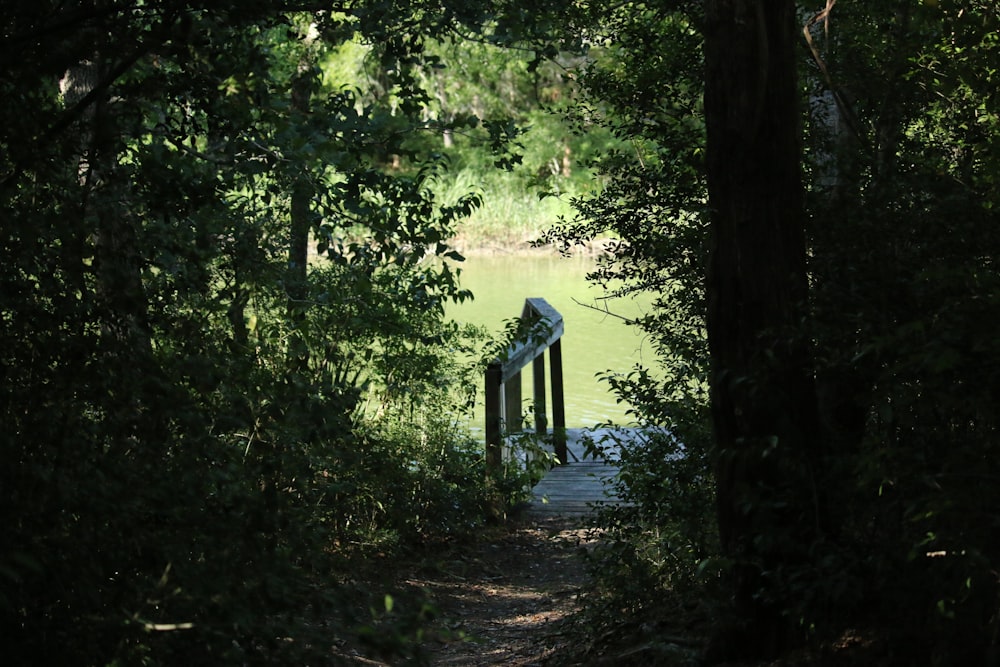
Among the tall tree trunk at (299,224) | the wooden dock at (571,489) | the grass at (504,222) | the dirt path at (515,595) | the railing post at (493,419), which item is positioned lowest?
the dirt path at (515,595)

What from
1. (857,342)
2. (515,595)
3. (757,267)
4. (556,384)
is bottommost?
(515,595)

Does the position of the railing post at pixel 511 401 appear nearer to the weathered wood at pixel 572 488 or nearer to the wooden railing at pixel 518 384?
the wooden railing at pixel 518 384

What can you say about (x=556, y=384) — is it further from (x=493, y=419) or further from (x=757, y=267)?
(x=757, y=267)

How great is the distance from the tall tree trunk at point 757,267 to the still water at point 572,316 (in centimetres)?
532

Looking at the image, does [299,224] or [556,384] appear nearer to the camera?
[299,224]

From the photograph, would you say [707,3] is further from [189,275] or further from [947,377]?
[189,275]

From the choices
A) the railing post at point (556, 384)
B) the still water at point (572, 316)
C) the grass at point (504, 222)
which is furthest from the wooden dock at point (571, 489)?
the grass at point (504, 222)

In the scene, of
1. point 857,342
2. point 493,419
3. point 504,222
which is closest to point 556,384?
point 493,419

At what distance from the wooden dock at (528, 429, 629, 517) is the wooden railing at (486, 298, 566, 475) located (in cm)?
27

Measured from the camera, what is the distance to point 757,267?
3.62 meters

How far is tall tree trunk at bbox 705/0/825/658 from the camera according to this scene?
11.7ft

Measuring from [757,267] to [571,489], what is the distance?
5.43 m

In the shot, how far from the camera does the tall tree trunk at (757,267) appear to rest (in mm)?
3568

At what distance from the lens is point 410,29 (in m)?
5.01
